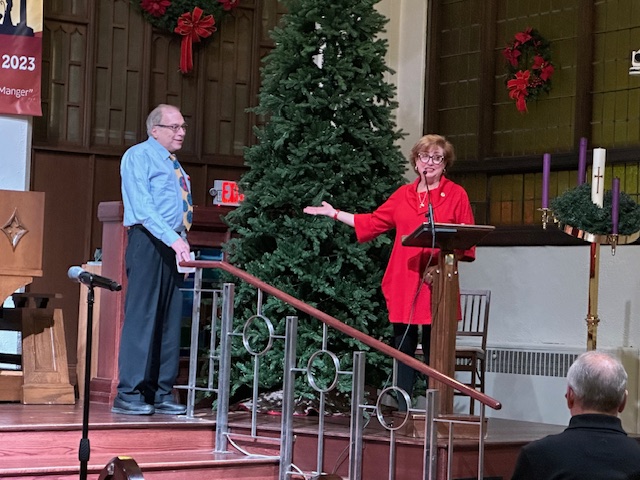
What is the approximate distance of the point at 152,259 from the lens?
5957 mm

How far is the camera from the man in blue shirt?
5.88m

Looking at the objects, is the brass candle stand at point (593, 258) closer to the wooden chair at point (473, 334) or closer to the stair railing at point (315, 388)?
the stair railing at point (315, 388)

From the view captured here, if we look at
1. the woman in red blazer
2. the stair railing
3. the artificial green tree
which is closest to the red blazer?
the woman in red blazer

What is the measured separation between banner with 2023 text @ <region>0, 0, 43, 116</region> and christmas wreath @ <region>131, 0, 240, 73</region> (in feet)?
3.14

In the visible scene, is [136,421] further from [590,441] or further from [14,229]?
[590,441]

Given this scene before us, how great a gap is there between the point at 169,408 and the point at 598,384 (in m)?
3.63

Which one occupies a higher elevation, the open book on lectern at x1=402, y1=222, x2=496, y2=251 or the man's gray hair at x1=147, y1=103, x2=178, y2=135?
the man's gray hair at x1=147, y1=103, x2=178, y2=135

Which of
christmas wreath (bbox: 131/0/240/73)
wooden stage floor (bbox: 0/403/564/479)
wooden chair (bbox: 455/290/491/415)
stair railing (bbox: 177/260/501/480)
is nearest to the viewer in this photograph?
stair railing (bbox: 177/260/501/480)

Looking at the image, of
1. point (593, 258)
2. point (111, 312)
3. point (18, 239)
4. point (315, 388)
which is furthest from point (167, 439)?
point (593, 258)

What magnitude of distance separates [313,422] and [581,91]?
3259 mm

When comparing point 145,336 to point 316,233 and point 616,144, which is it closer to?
point 316,233

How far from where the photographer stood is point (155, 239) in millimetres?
5957

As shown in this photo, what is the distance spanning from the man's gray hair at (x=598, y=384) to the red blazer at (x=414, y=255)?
112 inches

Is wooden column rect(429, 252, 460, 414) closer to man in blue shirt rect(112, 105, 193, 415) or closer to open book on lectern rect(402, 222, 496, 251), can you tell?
open book on lectern rect(402, 222, 496, 251)
